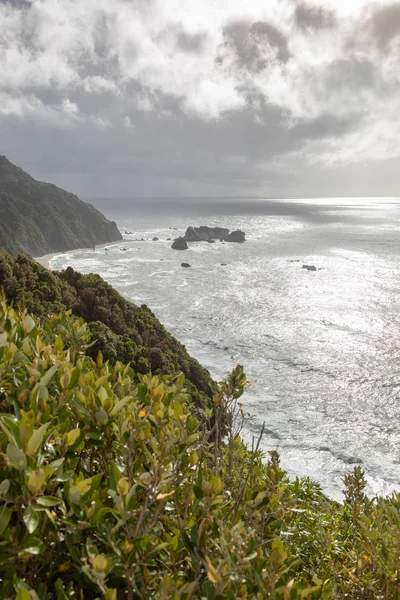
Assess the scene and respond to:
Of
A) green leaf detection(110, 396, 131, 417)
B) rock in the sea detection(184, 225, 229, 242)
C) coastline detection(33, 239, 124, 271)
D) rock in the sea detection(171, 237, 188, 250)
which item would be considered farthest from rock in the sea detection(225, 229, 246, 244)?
green leaf detection(110, 396, 131, 417)

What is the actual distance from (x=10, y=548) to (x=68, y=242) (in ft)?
414

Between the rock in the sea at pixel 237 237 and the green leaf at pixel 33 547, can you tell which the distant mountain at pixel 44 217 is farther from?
the green leaf at pixel 33 547

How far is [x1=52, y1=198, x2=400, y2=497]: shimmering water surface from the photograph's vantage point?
24969 millimetres

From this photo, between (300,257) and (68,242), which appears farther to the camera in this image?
(68,242)

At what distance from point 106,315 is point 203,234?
119319mm

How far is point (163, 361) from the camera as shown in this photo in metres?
15.6

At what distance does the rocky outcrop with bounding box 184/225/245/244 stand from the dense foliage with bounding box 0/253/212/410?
110 m

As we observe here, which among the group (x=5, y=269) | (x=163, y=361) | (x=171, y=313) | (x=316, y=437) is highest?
(x=5, y=269)

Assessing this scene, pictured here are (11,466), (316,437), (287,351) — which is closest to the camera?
(11,466)

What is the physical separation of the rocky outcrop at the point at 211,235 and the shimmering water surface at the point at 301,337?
30.2m

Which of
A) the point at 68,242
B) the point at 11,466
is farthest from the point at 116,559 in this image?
the point at 68,242

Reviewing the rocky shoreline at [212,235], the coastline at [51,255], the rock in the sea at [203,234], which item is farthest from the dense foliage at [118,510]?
the rock in the sea at [203,234]

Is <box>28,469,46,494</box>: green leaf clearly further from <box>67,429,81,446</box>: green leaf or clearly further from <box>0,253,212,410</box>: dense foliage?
<box>0,253,212,410</box>: dense foliage

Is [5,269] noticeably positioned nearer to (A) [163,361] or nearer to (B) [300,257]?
(A) [163,361]
